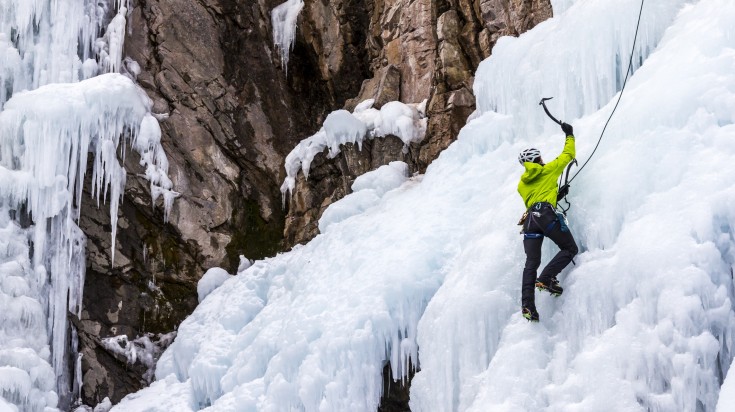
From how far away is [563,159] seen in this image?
18.9 feet

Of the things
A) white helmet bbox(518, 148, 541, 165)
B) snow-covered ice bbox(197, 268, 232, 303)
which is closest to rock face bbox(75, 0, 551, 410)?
snow-covered ice bbox(197, 268, 232, 303)

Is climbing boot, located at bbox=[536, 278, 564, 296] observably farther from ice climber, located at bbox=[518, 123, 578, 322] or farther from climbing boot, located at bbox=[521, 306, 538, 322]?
climbing boot, located at bbox=[521, 306, 538, 322]

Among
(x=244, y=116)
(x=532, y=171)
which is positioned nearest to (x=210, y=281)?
(x=244, y=116)

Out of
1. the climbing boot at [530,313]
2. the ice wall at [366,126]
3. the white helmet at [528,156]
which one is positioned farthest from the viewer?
the ice wall at [366,126]

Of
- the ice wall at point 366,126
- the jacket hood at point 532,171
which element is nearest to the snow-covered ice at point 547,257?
the jacket hood at point 532,171

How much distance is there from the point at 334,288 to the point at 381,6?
6.02 m

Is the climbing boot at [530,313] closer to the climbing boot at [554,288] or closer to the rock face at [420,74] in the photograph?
the climbing boot at [554,288]

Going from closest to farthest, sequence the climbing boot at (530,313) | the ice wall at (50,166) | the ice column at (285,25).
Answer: the climbing boot at (530,313), the ice wall at (50,166), the ice column at (285,25)

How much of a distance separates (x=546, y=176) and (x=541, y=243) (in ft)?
1.82

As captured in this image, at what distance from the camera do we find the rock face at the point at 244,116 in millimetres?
10680

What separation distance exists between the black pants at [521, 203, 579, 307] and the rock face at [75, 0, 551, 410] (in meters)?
4.74

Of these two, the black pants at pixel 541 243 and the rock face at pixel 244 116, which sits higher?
the rock face at pixel 244 116

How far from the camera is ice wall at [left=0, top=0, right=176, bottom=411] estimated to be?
386 inches

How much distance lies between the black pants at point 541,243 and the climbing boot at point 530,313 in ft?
0.09
